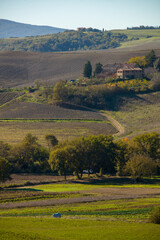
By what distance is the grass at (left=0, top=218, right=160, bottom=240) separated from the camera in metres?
24.9

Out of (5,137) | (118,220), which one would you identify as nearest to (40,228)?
(118,220)

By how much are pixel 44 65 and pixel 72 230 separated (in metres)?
134

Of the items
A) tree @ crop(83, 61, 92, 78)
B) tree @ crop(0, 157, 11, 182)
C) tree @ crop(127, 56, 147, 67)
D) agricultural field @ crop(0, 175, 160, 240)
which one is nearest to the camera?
agricultural field @ crop(0, 175, 160, 240)

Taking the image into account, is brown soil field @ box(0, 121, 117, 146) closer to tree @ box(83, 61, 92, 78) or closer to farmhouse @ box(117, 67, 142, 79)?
farmhouse @ box(117, 67, 142, 79)

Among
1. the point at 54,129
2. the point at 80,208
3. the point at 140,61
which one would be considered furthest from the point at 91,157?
the point at 140,61

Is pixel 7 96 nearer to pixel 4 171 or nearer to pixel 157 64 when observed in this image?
pixel 157 64

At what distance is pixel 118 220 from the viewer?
1219 inches

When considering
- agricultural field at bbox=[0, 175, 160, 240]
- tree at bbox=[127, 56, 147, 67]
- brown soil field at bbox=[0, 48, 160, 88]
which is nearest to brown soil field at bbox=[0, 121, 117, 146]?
agricultural field at bbox=[0, 175, 160, 240]

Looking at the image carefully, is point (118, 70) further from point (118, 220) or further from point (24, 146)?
point (118, 220)

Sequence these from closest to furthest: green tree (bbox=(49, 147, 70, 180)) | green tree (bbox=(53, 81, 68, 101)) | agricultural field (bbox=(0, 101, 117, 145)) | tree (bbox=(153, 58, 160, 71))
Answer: green tree (bbox=(49, 147, 70, 180)) < agricultural field (bbox=(0, 101, 117, 145)) < green tree (bbox=(53, 81, 68, 101)) < tree (bbox=(153, 58, 160, 71))

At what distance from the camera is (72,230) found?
26.8 metres

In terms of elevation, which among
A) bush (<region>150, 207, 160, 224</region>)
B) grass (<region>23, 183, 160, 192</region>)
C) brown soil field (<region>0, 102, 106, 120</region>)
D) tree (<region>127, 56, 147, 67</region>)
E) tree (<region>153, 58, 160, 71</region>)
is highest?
tree (<region>127, 56, 147, 67</region>)

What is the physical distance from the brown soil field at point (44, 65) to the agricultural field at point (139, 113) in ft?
115

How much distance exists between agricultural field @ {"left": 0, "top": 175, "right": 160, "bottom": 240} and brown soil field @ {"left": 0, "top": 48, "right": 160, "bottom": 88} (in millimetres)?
87749
